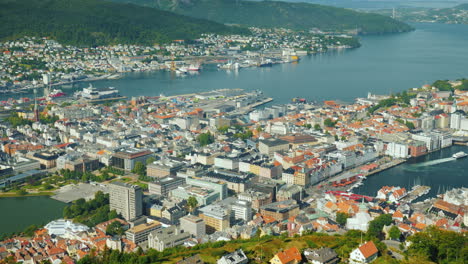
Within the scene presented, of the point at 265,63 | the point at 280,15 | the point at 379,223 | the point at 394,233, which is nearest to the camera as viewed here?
the point at 394,233

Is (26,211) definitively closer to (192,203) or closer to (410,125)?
(192,203)

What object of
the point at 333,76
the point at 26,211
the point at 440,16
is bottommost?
the point at 26,211

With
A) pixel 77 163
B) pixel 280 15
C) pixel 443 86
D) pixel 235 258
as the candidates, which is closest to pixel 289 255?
pixel 235 258

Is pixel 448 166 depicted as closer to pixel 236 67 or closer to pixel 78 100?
pixel 78 100

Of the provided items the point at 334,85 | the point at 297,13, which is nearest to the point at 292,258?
the point at 334,85

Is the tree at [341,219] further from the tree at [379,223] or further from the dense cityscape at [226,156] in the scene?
the tree at [379,223]

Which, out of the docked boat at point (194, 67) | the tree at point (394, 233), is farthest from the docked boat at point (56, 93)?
the tree at point (394, 233)
